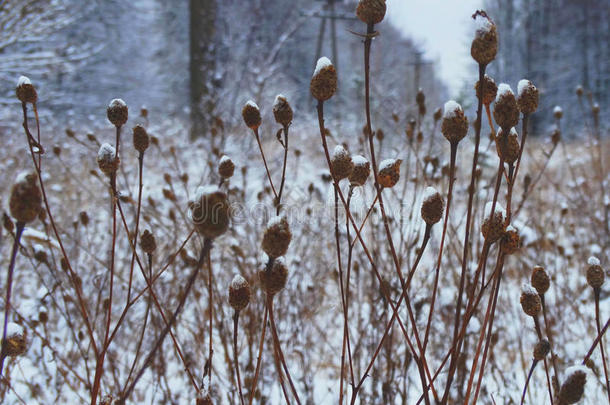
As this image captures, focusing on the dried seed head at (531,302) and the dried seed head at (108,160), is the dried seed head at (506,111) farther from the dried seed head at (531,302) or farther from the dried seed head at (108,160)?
the dried seed head at (108,160)

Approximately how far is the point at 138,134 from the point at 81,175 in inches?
201

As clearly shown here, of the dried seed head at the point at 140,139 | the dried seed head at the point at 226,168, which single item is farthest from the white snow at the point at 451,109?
the dried seed head at the point at 140,139

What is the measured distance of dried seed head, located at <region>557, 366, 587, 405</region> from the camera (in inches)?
18.5

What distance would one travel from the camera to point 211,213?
38cm

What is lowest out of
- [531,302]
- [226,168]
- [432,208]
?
[531,302]

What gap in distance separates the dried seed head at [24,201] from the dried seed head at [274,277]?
0.76 feet

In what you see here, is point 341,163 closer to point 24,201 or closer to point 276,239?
point 276,239

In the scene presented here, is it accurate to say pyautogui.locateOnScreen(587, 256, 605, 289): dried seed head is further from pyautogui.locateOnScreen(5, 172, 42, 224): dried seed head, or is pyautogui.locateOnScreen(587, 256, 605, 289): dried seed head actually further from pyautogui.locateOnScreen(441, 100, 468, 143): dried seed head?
pyautogui.locateOnScreen(5, 172, 42, 224): dried seed head

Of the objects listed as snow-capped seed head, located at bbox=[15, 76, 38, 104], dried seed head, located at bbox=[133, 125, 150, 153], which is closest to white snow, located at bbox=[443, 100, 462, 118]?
dried seed head, located at bbox=[133, 125, 150, 153]

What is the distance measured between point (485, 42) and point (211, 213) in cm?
34

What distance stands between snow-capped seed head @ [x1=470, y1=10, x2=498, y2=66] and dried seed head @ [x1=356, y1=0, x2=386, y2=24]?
0.12 m

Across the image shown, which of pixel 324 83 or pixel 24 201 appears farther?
pixel 324 83

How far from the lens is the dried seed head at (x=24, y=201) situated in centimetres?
39

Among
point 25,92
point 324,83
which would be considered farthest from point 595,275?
point 25,92
